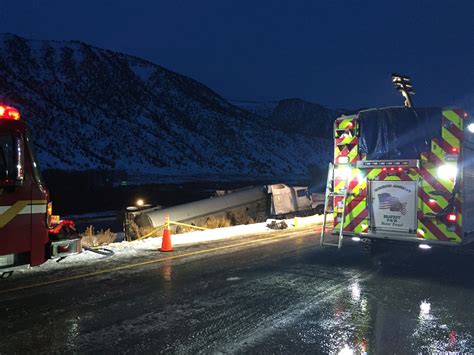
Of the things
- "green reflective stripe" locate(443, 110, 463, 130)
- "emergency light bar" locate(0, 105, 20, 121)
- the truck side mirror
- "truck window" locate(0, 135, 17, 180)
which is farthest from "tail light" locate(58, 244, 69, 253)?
"green reflective stripe" locate(443, 110, 463, 130)

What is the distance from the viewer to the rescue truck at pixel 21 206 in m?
6.12

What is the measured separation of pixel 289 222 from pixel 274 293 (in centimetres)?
1069

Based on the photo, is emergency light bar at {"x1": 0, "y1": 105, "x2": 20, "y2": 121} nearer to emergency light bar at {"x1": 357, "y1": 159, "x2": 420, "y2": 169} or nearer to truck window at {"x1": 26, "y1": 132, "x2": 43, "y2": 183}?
truck window at {"x1": 26, "y1": 132, "x2": 43, "y2": 183}

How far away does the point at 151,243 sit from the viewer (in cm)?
1235

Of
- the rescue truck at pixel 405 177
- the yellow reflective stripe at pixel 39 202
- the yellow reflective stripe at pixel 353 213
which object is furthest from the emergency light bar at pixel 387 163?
the yellow reflective stripe at pixel 39 202

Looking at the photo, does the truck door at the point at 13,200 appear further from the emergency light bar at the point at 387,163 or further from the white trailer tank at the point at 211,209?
the white trailer tank at the point at 211,209

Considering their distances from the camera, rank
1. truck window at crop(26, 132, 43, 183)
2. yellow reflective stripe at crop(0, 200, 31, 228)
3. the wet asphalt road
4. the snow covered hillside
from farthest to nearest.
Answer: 1. the snow covered hillside
2. truck window at crop(26, 132, 43, 183)
3. yellow reflective stripe at crop(0, 200, 31, 228)
4. the wet asphalt road

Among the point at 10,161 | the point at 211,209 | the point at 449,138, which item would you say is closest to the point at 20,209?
the point at 10,161

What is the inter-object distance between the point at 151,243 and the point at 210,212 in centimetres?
522

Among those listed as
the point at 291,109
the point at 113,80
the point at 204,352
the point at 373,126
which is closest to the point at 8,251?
the point at 204,352

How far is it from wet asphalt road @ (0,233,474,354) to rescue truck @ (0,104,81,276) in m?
0.70

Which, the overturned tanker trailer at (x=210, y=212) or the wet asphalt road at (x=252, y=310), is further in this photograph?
the overturned tanker trailer at (x=210, y=212)

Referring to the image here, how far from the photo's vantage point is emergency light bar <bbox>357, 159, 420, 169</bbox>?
8.93 meters

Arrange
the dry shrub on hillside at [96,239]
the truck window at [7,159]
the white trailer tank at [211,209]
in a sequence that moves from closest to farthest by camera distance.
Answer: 1. the truck window at [7,159]
2. the dry shrub on hillside at [96,239]
3. the white trailer tank at [211,209]
